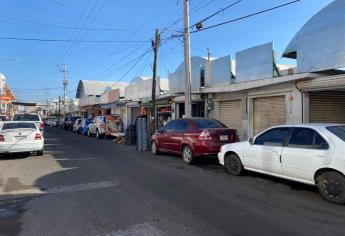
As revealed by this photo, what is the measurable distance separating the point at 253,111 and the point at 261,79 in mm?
1987

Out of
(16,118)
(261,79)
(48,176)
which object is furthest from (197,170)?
(16,118)

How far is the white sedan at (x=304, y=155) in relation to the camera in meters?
6.55

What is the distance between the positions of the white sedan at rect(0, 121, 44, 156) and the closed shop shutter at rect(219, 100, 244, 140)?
961 centimetres

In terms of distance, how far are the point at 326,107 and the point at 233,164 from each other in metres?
6.87

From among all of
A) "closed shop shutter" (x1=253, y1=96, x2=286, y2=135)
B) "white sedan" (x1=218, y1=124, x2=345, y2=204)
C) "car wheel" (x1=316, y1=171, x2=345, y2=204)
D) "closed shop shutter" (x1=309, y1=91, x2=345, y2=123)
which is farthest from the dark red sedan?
"car wheel" (x1=316, y1=171, x2=345, y2=204)

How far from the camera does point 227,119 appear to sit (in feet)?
62.5

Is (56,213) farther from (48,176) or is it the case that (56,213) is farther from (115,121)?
(115,121)

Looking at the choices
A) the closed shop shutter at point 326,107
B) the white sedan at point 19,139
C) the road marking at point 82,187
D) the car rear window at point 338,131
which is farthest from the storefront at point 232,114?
the road marking at point 82,187

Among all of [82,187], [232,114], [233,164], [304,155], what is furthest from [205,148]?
[232,114]

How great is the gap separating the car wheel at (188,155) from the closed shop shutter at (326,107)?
17.9 feet

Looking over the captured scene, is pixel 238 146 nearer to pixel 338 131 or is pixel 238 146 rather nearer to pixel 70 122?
pixel 338 131

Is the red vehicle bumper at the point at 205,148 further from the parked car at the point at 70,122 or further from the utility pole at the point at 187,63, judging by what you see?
the parked car at the point at 70,122

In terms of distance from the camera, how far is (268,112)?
15.9 metres

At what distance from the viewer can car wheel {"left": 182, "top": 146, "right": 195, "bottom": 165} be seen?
11702mm
